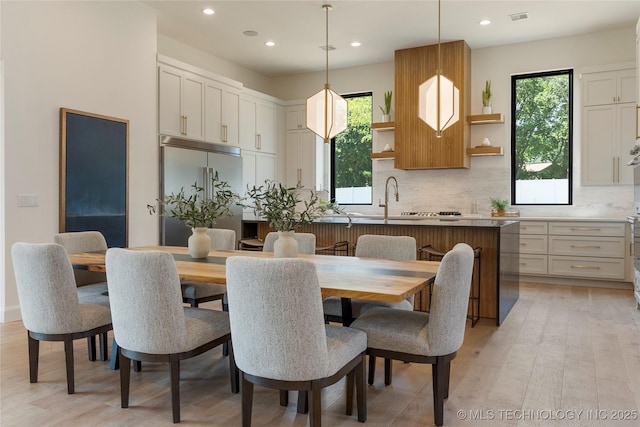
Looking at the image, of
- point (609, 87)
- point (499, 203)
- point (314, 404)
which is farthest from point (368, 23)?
point (314, 404)

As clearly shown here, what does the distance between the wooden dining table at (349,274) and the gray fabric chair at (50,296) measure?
277 mm

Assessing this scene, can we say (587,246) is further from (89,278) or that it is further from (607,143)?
(89,278)

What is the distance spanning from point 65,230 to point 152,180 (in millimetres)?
1125

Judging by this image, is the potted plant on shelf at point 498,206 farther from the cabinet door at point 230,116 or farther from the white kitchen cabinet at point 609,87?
the cabinet door at point 230,116

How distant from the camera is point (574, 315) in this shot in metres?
4.24

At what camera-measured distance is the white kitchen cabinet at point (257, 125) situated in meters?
6.73

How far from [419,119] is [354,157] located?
1.46 metres

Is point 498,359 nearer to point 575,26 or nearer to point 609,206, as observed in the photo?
point 609,206

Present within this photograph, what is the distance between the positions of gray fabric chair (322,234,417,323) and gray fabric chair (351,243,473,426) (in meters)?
0.61

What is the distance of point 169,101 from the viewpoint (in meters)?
5.36

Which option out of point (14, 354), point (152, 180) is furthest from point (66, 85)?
point (14, 354)

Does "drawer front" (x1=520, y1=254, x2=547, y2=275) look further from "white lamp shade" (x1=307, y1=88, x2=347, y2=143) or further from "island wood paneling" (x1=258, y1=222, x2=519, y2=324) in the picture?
"white lamp shade" (x1=307, y1=88, x2=347, y2=143)

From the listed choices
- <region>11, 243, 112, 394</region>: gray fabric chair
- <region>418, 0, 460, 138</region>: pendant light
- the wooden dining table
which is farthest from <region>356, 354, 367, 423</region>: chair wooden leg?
<region>418, 0, 460, 138</region>: pendant light

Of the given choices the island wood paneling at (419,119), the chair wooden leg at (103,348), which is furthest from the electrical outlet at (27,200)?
the island wood paneling at (419,119)
